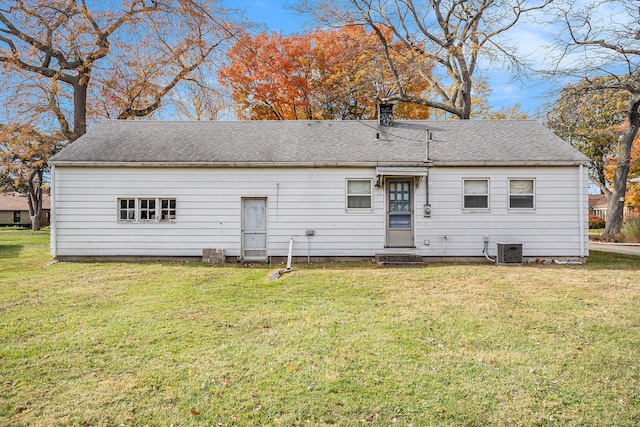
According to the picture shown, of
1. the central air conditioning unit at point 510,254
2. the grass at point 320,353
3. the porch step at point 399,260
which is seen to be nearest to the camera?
the grass at point 320,353

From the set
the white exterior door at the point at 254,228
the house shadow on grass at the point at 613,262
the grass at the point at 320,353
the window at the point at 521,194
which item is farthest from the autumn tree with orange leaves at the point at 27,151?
the house shadow on grass at the point at 613,262

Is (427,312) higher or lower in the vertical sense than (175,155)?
lower

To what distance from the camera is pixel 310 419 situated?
328cm

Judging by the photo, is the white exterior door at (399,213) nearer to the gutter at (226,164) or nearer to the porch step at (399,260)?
the porch step at (399,260)

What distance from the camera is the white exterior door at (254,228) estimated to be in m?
11.7

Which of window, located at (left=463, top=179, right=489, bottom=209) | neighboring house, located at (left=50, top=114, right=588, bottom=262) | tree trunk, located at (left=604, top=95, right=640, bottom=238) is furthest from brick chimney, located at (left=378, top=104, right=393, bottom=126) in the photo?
tree trunk, located at (left=604, top=95, right=640, bottom=238)

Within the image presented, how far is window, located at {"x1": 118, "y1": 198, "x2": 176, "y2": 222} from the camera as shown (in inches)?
457

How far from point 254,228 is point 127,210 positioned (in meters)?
3.77

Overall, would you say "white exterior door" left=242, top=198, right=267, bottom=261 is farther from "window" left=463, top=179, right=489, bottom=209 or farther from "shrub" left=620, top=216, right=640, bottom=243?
"shrub" left=620, top=216, right=640, bottom=243

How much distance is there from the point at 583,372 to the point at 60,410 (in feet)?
16.6

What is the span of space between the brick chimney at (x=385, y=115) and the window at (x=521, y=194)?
4.56 m

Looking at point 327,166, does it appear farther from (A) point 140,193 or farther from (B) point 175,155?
(A) point 140,193

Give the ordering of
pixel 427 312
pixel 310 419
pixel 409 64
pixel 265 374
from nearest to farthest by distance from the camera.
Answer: pixel 310 419 < pixel 265 374 < pixel 427 312 < pixel 409 64

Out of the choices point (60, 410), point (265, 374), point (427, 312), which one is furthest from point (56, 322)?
point (427, 312)
